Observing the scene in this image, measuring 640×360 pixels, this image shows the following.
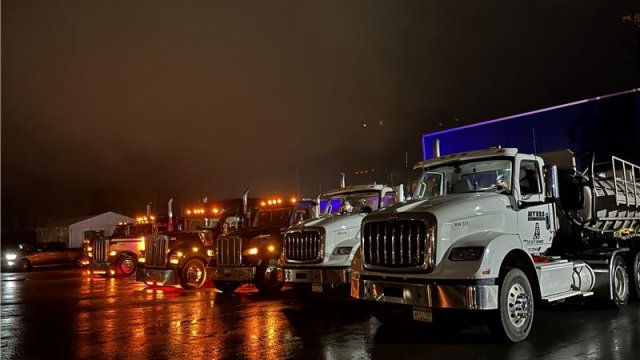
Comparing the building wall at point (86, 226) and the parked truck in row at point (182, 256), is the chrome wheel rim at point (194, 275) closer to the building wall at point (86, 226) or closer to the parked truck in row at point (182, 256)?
the parked truck in row at point (182, 256)

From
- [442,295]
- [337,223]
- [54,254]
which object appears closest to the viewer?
[442,295]

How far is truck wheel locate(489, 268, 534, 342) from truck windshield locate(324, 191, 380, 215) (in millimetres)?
4957

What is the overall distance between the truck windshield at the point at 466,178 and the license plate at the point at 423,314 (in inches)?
91.0

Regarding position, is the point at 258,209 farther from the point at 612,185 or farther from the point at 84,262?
Result: the point at 84,262

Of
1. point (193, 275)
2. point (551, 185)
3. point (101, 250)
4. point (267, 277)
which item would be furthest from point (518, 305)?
point (101, 250)

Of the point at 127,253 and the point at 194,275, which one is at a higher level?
the point at 127,253

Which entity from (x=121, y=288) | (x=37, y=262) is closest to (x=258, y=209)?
(x=121, y=288)

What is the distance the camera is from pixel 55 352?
27.3 feet

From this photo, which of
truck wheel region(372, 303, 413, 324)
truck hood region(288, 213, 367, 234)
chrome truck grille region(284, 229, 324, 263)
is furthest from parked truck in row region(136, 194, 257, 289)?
truck wheel region(372, 303, 413, 324)

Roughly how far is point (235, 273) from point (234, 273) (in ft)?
0.12

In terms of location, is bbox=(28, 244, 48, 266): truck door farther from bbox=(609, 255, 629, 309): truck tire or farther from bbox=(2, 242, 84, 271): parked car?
bbox=(609, 255, 629, 309): truck tire

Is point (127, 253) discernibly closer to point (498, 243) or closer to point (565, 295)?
point (565, 295)

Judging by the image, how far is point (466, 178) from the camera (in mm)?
9336

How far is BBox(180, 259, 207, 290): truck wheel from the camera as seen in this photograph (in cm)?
1655
